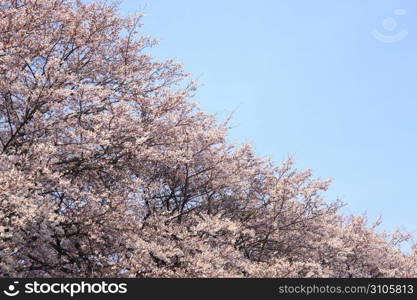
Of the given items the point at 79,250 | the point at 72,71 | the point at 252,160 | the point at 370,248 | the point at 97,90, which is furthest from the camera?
the point at 370,248

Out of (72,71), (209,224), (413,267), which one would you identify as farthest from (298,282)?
(413,267)

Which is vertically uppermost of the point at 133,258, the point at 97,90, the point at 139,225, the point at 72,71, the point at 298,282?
the point at 72,71

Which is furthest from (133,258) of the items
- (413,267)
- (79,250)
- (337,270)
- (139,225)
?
(413,267)

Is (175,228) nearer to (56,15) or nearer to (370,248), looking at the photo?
(56,15)

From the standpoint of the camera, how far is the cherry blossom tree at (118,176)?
12.8m

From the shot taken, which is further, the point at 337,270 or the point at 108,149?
the point at 337,270

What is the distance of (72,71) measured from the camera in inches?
641

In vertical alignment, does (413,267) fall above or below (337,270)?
above

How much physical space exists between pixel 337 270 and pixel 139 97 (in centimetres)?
1333

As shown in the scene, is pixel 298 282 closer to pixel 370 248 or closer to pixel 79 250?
pixel 79 250

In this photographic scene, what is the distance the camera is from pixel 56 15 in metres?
16.5

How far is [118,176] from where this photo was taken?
15516mm

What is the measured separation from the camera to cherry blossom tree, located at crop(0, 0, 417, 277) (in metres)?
12.8

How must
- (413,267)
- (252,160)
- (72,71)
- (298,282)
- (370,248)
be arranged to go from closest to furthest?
(298,282) → (72,71) → (252,160) → (370,248) → (413,267)
